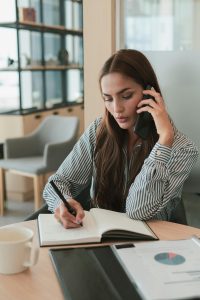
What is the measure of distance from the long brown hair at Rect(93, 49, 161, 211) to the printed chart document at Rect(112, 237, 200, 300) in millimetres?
507

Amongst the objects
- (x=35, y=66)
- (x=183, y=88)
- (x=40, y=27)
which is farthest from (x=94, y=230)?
(x=40, y=27)

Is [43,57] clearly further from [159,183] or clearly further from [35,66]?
[159,183]

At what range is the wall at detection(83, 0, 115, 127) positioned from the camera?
7.54ft

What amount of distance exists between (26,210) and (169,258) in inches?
116

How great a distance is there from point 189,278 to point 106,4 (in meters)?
1.68

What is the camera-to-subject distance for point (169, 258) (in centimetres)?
108

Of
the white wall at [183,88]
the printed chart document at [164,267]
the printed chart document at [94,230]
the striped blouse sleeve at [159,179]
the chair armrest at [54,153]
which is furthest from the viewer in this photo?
the chair armrest at [54,153]

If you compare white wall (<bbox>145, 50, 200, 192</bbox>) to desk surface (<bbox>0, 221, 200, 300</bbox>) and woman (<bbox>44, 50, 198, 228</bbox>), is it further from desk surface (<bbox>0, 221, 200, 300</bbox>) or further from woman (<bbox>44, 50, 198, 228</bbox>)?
desk surface (<bbox>0, 221, 200, 300</bbox>)

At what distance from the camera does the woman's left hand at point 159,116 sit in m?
1.52

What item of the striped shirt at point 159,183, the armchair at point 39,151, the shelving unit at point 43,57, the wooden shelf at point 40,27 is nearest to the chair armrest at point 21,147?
the armchair at point 39,151

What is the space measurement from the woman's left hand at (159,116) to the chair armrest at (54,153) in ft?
6.80

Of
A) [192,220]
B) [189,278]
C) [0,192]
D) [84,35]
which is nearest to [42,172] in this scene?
[0,192]

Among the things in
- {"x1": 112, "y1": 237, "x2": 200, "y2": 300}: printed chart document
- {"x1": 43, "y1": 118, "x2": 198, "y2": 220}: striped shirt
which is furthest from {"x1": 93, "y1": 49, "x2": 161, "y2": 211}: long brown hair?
{"x1": 112, "y1": 237, "x2": 200, "y2": 300}: printed chart document

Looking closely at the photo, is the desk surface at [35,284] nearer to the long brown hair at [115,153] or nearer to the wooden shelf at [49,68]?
the long brown hair at [115,153]
